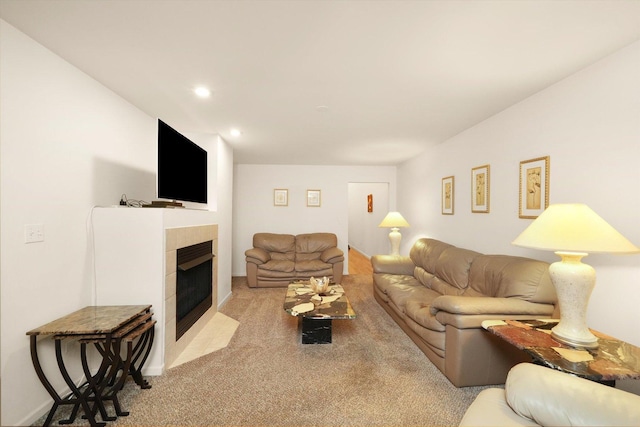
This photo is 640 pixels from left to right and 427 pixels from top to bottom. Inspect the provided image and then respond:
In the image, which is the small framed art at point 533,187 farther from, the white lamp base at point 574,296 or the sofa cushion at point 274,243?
the sofa cushion at point 274,243

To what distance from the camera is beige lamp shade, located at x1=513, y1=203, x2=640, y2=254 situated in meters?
1.50

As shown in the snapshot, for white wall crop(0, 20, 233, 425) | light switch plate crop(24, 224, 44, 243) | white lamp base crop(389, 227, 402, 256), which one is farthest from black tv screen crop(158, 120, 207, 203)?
white lamp base crop(389, 227, 402, 256)

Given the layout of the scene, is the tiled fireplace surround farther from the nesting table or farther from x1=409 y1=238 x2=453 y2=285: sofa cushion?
x1=409 y1=238 x2=453 y2=285: sofa cushion

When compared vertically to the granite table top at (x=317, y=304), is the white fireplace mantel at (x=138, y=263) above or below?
above

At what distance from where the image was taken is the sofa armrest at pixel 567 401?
1049 mm

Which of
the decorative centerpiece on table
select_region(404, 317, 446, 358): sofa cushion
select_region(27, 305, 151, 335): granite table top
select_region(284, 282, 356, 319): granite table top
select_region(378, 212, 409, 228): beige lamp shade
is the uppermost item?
select_region(378, 212, 409, 228): beige lamp shade

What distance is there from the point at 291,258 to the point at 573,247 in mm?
4557

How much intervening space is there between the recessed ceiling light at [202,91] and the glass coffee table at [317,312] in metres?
2.13

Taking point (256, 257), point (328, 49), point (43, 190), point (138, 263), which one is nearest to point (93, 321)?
point (138, 263)

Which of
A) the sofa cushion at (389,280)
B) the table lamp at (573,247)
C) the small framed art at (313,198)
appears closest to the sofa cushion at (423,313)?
the sofa cushion at (389,280)

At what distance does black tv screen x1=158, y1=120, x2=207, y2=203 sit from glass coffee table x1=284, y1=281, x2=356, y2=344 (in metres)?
1.58

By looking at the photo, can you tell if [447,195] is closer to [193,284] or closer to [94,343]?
[193,284]

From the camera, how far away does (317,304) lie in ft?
9.89

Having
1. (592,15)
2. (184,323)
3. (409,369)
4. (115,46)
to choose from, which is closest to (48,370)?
(184,323)
